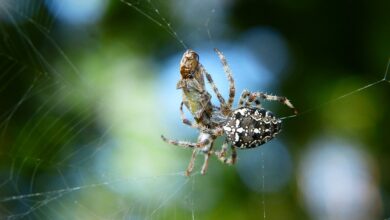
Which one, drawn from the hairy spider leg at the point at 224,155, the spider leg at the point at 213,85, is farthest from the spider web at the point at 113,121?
the spider leg at the point at 213,85

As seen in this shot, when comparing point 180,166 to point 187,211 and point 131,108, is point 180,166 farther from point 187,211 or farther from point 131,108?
point 131,108

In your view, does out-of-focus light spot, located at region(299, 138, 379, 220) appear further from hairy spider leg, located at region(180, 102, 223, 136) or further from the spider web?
hairy spider leg, located at region(180, 102, 223, 136)

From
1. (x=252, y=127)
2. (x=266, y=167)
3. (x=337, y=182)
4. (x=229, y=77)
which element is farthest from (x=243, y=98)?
(x=337, y=182)

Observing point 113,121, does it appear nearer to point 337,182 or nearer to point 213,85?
point 337,182

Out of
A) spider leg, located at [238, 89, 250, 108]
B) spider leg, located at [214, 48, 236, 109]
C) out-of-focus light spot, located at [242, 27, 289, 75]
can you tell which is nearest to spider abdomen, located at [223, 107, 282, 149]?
spider leg, located at [238, 89, 250, 108]

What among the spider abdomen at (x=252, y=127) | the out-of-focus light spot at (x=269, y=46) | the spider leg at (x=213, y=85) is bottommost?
the spider abdomen at (x=252, y=127)

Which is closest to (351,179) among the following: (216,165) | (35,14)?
(216,165)

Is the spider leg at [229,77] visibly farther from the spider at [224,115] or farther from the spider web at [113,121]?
the spider web at [113,121]
